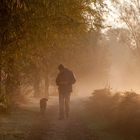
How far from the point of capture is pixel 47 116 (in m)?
21.3

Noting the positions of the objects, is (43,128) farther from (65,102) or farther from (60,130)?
(65,102)

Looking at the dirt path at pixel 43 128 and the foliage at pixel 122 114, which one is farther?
the foliage at pixel 122 114

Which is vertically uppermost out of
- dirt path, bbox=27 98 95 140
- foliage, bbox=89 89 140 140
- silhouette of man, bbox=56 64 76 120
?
silhouette of man, bbox=56 64 76 120

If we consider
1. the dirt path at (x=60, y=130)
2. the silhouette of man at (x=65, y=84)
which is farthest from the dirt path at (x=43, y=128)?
the silhouette of man at (x=65, y=84)

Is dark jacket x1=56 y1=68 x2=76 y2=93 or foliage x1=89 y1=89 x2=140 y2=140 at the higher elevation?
dark jacket x1=56 y1=68 x2=76 y2=93

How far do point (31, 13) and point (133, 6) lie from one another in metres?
23.9

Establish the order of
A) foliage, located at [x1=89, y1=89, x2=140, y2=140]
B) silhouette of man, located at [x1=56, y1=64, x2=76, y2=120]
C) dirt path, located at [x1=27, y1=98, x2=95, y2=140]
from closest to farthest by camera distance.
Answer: dirt path, located at [x1=27, y1=98, x2=95, y2=140], foliage, located at [x1=89, y1=89, x2=140, y2=140], silhouette of man, located at [x1=56, y1=64, x2=76, y2=120]

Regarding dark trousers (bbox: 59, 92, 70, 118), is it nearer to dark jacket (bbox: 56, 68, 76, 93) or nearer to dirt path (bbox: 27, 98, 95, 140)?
dark jacket (bbox: 56, 68, 76, 93)

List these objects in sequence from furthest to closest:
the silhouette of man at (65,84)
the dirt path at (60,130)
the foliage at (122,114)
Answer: the silhouette of man at (65,84)
the foliage at (122,114)
the dirt path at (60,130)

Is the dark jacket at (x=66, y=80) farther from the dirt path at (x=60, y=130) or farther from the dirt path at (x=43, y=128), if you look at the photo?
the dirt path at (x=60, y=130)

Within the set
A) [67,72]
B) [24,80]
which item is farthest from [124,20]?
[67,72]

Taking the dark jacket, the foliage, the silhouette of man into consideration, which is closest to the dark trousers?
the silhouette of man

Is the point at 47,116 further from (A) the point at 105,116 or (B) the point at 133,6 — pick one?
(B) the point at 133,6

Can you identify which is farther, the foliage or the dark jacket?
the dark jacket
